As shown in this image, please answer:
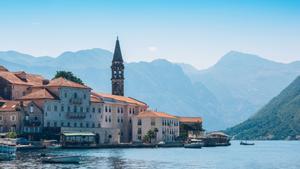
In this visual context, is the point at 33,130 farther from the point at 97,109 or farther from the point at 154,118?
the point at 154,118

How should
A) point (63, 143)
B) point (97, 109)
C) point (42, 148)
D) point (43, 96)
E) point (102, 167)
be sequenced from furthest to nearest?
point (97, 109), point (43, 96), point (63, 143), point (42, 148), point (102, 167)

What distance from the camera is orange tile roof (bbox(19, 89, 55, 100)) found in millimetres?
169500

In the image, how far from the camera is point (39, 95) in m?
170

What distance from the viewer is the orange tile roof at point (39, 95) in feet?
556

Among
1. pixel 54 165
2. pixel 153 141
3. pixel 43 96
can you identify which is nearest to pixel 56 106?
pixel 43 96

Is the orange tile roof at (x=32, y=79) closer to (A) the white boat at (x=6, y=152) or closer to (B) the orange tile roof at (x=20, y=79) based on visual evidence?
(B) the orange tile roof at (x=20, y=79)

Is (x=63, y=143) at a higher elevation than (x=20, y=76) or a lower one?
lower

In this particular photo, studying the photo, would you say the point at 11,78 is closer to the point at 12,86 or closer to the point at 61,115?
the point at 12,86

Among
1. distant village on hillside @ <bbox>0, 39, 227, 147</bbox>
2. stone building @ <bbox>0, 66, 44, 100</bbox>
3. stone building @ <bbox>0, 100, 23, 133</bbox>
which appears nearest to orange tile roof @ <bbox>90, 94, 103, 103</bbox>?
distant village on hillside @ <bbox>0, 39, 227, 147</bbox>

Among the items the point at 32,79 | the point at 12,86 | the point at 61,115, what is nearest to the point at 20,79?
the point at 32,79

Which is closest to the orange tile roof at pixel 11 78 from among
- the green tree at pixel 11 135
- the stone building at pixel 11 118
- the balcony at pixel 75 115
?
the stone building at pixel 11 118

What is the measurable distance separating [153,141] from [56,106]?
1467 inches

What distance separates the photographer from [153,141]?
196m

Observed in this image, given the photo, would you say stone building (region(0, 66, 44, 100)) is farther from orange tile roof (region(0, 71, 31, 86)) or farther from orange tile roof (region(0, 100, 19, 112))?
orange tile roof (region(0, 100, 19, 112))
